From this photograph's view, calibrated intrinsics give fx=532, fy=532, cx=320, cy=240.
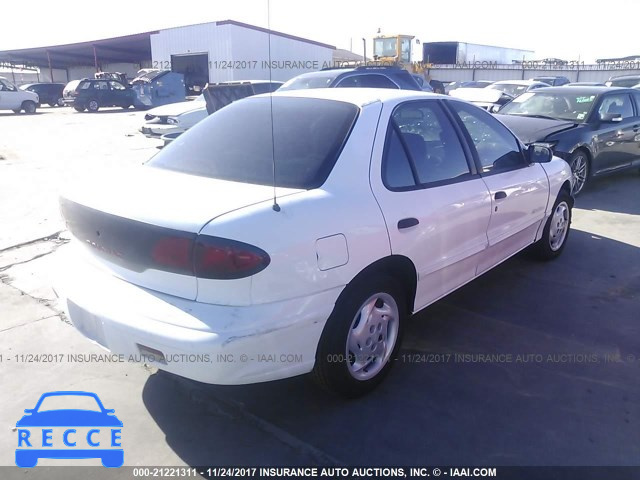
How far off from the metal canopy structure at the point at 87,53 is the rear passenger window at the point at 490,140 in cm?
3666

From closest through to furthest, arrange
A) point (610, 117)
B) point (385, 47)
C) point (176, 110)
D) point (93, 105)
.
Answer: point (610, 117) → point (176, 110) → point (385, 47) → point (93, 105)

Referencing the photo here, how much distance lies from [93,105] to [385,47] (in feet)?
50.0

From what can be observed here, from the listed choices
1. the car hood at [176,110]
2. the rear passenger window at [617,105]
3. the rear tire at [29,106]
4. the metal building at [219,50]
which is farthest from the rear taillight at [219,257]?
the rear tire at [29,106]

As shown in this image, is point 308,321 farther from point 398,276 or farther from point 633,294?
point 633,294

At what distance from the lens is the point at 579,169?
25.2 ft

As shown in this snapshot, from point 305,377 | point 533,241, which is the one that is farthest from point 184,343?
point 533,241

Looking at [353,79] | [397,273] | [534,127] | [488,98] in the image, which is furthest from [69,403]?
[488,98]

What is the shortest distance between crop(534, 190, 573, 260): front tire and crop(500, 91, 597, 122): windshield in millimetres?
3558

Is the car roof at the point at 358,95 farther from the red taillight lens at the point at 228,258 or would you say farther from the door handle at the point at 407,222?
the red taillight lens at the point at 228,258

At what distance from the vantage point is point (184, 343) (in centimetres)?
224

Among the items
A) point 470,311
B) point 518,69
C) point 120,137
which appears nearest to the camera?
point 470,311

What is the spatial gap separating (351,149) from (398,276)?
0.77m

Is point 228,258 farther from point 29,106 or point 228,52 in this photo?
point 228,52

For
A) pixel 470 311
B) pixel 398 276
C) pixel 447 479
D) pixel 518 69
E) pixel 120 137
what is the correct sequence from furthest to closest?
pixel 518 69 < pixel 120 137 < pixel 470 311 < pixel 398 276 < pixel 447 479
